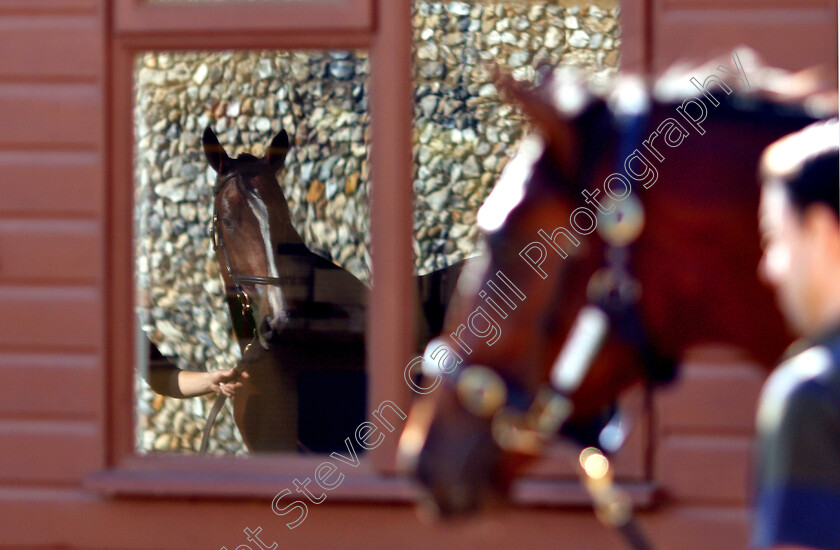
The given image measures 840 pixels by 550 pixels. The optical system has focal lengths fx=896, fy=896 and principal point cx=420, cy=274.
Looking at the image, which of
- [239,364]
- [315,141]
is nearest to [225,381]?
[239,364]

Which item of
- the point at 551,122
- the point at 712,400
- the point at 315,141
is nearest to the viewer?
the point at 551,122

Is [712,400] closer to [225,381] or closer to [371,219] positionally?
[371,219]

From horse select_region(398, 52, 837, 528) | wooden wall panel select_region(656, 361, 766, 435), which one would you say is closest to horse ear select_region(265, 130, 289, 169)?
wooden wall panel select_region(656, 361, 766, 435)

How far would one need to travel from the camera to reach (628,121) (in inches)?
63.3

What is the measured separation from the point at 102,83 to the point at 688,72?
2393 mm

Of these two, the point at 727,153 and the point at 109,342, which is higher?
the point at 727,153

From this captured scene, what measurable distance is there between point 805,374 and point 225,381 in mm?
2855

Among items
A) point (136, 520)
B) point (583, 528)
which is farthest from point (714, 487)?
point (136, 520)

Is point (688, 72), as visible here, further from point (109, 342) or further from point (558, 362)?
point (109, 342)

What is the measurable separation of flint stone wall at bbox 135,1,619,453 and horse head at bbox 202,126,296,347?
42mm

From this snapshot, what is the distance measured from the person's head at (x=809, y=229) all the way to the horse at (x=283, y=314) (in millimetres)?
2207

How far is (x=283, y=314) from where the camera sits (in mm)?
3623

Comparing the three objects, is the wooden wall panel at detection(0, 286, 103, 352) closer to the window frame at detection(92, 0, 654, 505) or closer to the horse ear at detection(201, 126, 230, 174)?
the window frame at detection(92, 0, 654, 505)

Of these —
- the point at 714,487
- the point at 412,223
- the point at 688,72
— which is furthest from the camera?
→ the point at 412,223
